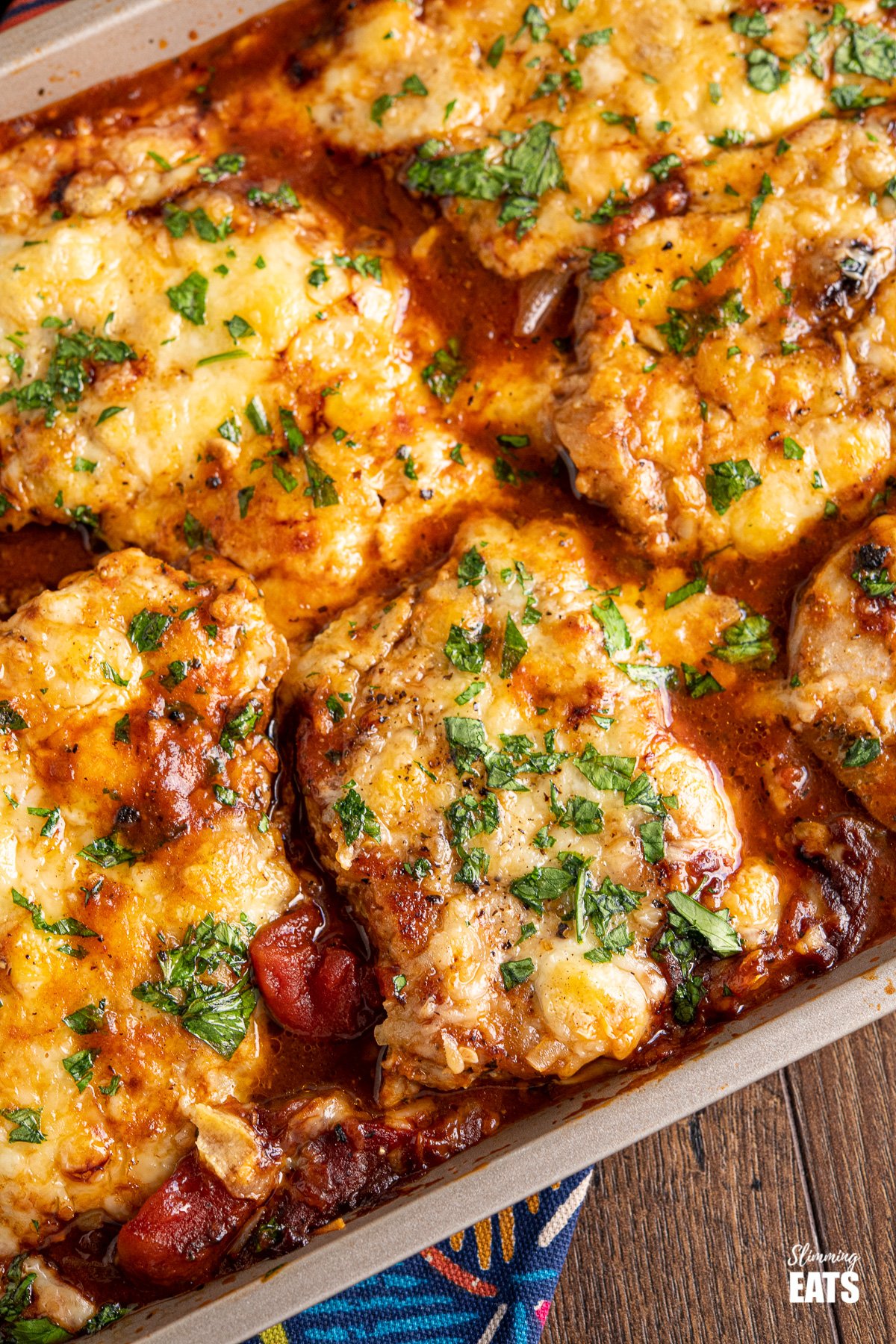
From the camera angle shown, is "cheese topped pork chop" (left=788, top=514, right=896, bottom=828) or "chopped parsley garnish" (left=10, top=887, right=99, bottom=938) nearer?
"chopped parsley garnish" (left=10, top=887, right=99, bottom=938)

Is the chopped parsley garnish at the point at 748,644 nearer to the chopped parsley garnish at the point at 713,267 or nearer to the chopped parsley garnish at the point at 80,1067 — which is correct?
the chopped parsley garnish at the point at 713,267

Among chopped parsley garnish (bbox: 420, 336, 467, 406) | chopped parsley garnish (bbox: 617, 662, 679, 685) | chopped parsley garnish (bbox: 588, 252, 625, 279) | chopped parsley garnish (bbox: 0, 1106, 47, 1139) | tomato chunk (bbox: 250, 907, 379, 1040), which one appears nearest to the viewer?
chopped parsley garnish (bbox: 0, 1106, 47, 1139)

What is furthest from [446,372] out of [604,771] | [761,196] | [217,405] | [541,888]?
[541,888]

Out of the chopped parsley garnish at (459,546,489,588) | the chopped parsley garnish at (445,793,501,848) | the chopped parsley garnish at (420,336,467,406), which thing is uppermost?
the chopped parsley garnish at (420,336,467,406)

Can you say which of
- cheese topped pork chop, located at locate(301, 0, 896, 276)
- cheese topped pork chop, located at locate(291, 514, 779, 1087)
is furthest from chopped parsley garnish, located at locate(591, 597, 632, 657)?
cheese topped pork chop, located at locate(301, 0, 896, 276)

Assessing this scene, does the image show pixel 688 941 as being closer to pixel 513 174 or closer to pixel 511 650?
pixel 511 650

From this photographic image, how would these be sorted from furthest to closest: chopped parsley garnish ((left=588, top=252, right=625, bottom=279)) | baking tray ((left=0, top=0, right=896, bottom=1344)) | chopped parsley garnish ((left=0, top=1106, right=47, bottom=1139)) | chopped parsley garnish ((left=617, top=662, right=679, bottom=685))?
chopped parsley garnish ((left=588, top=252, right=625, bottom=279))
chopped parsley garnish ((left=617, top=662, right=679, bottom=685))
chopped parsley garnish ((left=0, top=1106, right=47, bottom=1139))
baking tray ((left=0, top=0, right=896, bottom=1344))

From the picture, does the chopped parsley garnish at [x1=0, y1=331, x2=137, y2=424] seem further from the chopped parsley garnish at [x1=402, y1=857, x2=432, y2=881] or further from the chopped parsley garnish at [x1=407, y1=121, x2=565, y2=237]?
the chopped parsley garnish at [x1=402, y1=857, x2=432, y2=881]
